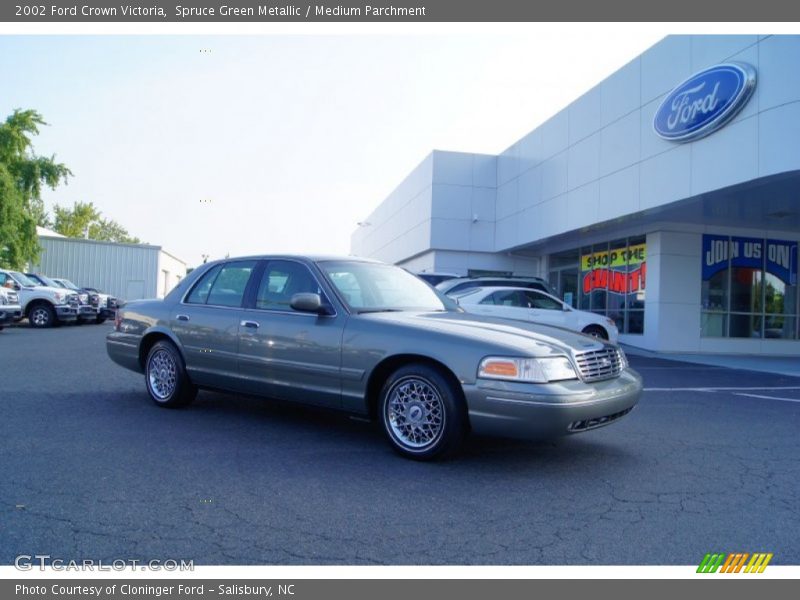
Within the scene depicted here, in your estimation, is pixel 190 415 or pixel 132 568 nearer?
pixel 132 568

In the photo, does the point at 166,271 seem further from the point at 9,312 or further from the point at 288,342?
the point at 288,342

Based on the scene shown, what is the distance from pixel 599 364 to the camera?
479 centimetres

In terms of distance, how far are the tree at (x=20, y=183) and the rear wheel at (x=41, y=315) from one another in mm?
10268

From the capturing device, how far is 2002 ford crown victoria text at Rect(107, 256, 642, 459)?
4371 millimetres

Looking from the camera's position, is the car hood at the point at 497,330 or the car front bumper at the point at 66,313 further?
the car front bumper at the point at 66,313

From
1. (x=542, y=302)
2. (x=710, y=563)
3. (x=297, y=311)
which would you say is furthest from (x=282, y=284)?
(x=542, y=302)

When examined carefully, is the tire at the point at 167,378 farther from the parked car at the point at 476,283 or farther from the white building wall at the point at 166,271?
the white building wall at the point at 166,271

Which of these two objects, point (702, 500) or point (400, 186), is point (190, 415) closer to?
point (702, 500)

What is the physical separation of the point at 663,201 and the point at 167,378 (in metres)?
12.1

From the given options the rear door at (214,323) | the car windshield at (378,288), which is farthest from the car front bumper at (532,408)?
the rear door at (214,323)

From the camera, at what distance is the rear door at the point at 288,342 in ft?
16.9

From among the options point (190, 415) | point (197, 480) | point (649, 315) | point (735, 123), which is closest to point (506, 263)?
point (649, 315)

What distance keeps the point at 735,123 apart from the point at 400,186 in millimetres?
22736

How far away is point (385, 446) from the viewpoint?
17.0 feet
